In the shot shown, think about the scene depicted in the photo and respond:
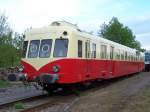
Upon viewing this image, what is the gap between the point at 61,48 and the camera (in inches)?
698

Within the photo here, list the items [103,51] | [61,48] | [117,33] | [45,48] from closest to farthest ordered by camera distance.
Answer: [61,48] < [45,48] < [103,51] < [117,33]

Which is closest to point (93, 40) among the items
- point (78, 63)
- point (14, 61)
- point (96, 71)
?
point (96, 71)

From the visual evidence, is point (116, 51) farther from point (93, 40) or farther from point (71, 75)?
point (71, 75)

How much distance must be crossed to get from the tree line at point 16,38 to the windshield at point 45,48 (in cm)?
302

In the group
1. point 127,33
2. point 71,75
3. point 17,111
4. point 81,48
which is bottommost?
point 17,111

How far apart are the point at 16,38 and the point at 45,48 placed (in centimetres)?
2998

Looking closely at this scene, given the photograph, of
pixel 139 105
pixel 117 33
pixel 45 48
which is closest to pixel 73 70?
pixel 45 48

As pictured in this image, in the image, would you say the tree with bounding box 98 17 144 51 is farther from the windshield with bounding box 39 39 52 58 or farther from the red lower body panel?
the windshield with bounding box 39 39 52 58

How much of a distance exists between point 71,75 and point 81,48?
1617 mm

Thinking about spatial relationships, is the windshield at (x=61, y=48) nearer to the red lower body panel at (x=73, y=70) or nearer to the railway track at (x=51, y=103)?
the red lower body panel at (x=73, y=70)

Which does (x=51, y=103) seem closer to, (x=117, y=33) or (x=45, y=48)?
(x=45, y=48)

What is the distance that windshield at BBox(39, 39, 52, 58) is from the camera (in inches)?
707

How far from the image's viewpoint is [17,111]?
558 inches

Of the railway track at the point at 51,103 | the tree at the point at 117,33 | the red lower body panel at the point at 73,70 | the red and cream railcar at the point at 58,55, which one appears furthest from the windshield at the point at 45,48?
the tree at the point at 117,33
